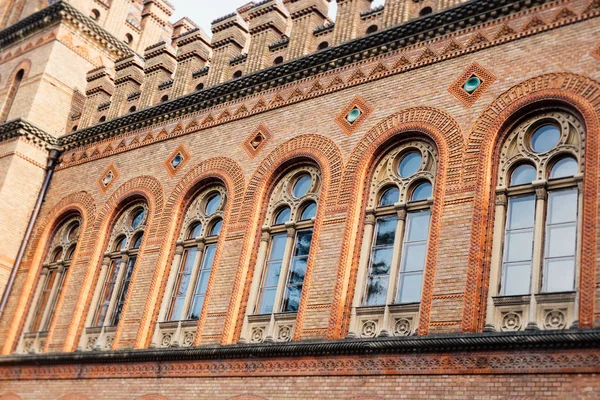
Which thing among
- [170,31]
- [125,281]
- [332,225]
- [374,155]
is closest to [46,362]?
[125,281]

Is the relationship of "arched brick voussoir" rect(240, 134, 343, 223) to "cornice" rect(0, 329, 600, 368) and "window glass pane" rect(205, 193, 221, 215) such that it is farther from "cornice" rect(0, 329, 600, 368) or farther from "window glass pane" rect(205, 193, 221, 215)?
"cornice" rect(0, 329, 600, 368)

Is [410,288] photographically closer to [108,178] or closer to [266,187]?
[266,187]

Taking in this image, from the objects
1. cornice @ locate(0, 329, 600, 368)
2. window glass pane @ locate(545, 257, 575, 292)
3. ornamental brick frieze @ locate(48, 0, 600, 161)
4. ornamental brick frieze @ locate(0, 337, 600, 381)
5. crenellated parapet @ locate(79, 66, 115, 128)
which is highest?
crenellated parapet @ locate(79, 66, 115, 128)

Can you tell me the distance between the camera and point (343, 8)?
49.8 ft

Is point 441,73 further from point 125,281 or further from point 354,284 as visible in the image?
point 125,281

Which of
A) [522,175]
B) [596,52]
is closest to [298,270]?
[522,175]

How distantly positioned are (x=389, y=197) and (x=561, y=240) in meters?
3.11

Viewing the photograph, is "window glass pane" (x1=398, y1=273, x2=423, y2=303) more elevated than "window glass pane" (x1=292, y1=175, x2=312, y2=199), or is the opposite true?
"window glass pane" (x1=292, y1=175, x2=312, y2=199)

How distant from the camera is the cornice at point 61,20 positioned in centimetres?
2034

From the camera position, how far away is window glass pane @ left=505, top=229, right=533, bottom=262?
11062 millimetres

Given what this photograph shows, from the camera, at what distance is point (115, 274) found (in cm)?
1658

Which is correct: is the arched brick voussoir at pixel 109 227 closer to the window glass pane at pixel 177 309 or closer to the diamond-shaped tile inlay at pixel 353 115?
the window glass pane at pixel 177 309

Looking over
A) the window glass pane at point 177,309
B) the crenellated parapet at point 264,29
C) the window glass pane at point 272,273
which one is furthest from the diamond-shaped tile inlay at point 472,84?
the window glass pane at point 177,309

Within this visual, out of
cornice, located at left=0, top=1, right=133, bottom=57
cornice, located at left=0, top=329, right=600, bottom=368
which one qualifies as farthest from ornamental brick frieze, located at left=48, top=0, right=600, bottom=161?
Result: cornice, located at left=0, top=329, right=600, bottom=368
